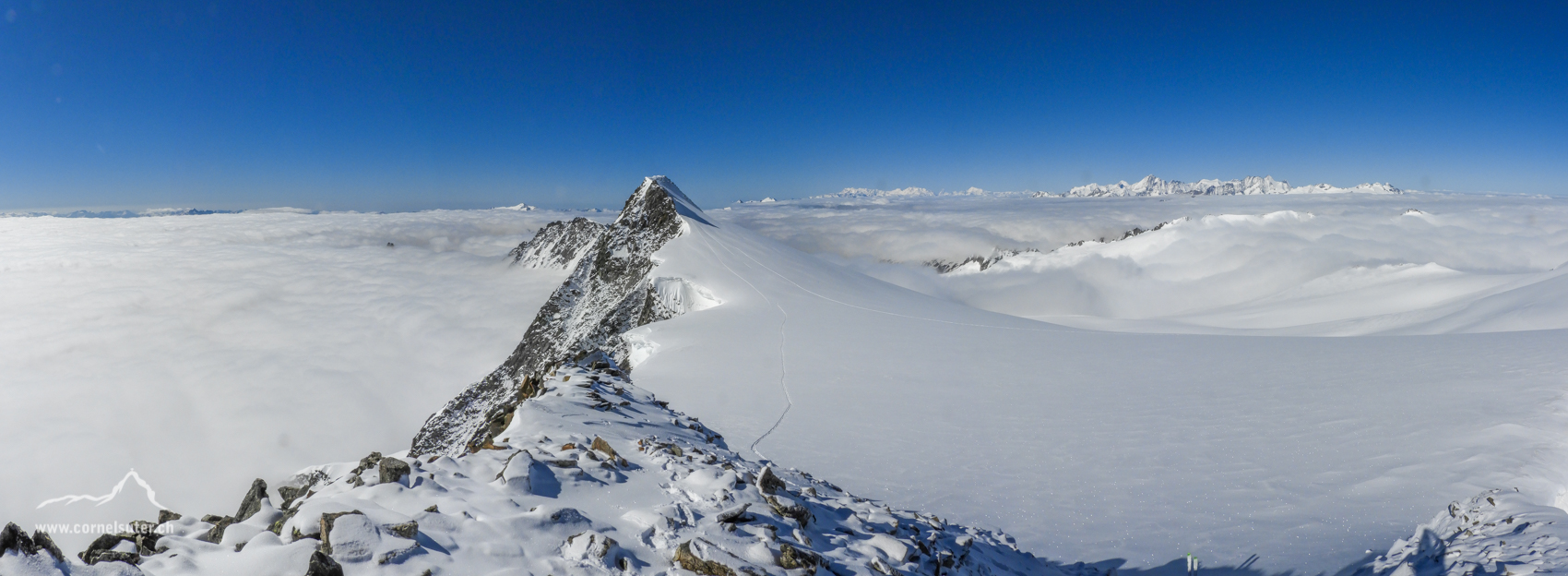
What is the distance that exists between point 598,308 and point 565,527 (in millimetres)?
30799

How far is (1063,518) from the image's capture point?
28.6ft

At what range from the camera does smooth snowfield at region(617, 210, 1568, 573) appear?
810 cm

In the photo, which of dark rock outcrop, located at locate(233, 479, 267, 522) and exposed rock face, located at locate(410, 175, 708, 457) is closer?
dark rock outcrop, located at locate(233, 479, 267, 522)

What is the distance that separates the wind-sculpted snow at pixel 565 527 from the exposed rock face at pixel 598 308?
52.7 feet

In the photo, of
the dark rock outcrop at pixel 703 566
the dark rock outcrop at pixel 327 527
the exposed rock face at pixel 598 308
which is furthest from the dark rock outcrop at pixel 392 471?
the exposed rock face at pixel 598 308

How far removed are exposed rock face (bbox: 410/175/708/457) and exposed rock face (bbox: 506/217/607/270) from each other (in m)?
45.2

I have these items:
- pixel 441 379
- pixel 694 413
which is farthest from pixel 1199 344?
pixel 441 379

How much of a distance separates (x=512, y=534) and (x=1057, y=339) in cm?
1970

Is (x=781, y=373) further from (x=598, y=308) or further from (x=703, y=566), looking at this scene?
(x=598, y=308)

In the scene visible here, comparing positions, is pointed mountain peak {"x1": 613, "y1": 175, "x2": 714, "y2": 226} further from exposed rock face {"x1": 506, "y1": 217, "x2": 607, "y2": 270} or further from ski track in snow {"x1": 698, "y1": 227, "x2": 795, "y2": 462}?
exposed rock face {"x1": 506, "y1": 217, "x2": 607, "y2": 270}

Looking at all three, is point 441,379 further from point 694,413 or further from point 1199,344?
point 1199,344

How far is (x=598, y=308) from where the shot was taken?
112 feet

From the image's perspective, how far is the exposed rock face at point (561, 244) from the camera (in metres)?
87.0

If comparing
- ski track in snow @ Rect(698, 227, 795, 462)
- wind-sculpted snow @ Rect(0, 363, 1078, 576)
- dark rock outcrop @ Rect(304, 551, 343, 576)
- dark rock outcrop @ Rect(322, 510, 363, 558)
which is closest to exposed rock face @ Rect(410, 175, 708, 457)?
ski track in snow @ Rect(698, 227, 795, 462)
